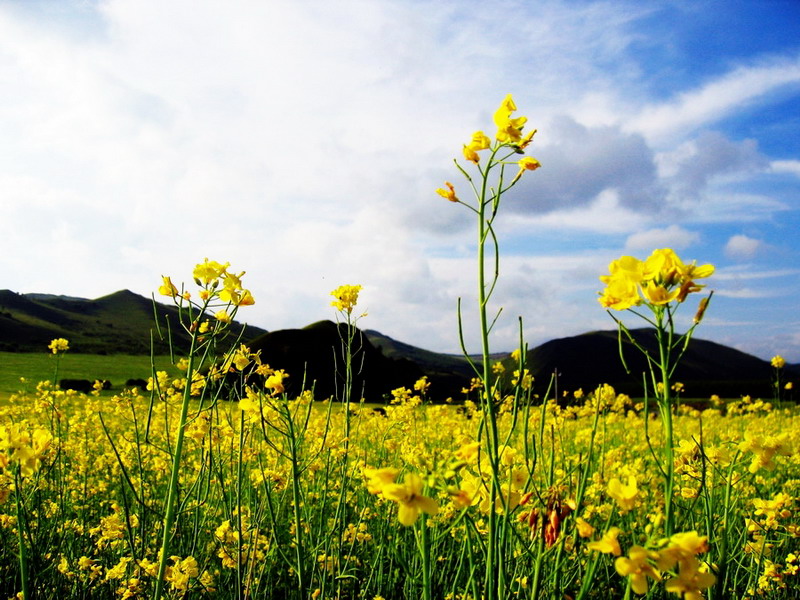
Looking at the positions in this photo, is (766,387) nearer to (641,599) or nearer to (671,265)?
(641,599)

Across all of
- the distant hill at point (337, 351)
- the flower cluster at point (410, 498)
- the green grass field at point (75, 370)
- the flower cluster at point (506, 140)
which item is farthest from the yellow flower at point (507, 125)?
the green grass field at point (75, 370)

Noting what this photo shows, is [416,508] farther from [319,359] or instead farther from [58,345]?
[319,359]

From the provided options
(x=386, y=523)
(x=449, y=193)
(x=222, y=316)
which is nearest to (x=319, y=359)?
(x=386, y=523)

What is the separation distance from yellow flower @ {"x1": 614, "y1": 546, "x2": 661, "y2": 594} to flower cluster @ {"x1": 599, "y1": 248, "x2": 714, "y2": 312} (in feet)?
1.80

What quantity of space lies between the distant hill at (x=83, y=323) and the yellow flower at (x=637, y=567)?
53054 millimetres

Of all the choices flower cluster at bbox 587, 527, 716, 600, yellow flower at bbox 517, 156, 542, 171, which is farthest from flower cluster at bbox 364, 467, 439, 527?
yellow flower at bbox 517, 156, 542, 171

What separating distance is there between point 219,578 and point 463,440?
170 centimetres

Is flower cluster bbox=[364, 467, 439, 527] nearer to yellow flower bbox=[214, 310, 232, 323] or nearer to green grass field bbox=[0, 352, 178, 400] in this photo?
yellow flower bbox=[214, 310, 232, 323]

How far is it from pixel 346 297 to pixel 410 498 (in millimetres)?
2019

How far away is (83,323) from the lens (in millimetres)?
85250

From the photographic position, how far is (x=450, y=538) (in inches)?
137

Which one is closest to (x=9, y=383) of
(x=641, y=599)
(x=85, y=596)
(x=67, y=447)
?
(x=67, y=447)

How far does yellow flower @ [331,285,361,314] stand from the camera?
297 centimetres

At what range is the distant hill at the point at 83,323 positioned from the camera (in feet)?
198
